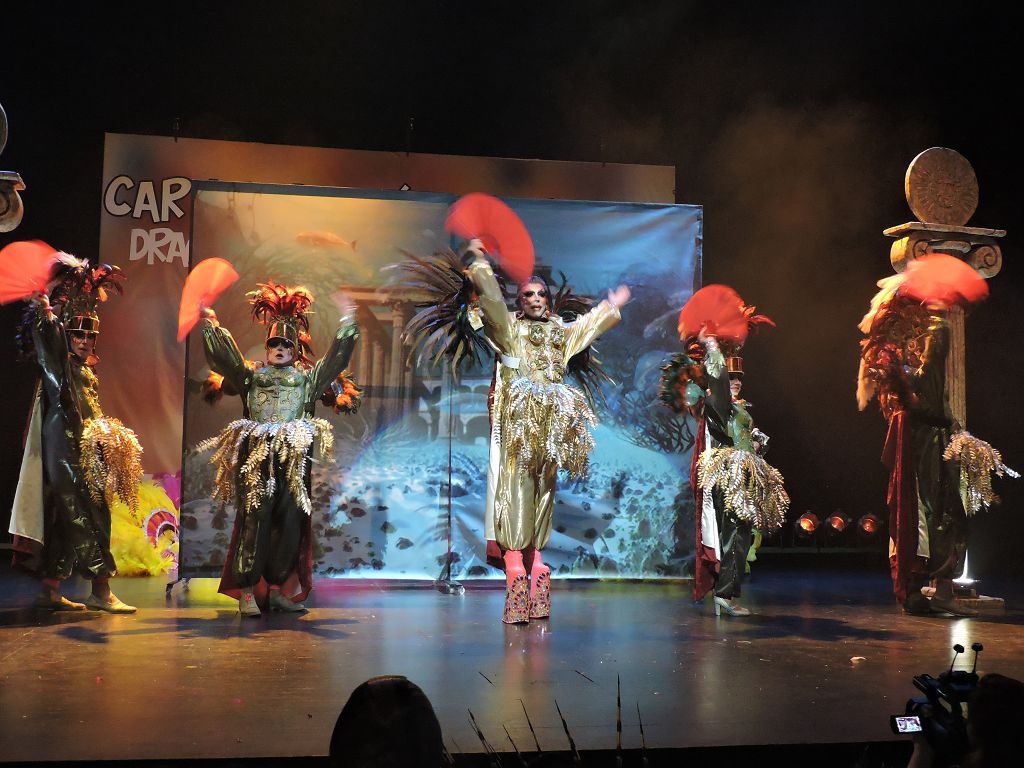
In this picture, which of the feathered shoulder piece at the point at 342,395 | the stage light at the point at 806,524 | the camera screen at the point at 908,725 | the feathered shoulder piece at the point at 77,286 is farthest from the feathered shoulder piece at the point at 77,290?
the stage light at the point at 806,524

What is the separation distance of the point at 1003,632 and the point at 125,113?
6.41 m

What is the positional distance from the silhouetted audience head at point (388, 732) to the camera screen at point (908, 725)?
2.65ft

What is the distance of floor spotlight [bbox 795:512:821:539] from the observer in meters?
8.01

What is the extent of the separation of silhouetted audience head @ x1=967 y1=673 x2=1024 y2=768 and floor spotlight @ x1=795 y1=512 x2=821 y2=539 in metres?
6.51

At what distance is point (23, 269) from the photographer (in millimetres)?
5391

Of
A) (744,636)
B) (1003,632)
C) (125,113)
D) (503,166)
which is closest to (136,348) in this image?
(125,113)

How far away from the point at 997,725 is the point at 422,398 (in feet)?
17.9

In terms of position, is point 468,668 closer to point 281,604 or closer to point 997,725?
point 281,604

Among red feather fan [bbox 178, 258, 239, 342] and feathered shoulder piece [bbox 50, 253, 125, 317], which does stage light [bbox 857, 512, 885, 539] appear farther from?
feathered shoulder piece [bbox 50, 253, 125, 317]

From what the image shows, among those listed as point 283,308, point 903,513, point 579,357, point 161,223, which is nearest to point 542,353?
point 579,357

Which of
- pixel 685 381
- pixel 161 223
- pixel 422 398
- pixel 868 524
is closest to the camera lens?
pixel 685 381

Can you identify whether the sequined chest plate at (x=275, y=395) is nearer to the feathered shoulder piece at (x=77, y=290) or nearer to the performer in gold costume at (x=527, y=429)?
the feathered shoulder piece at (x=77, y=290)

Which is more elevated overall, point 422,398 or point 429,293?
point 429,293

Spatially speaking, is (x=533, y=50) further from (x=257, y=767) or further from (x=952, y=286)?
(x=257, y=767)
